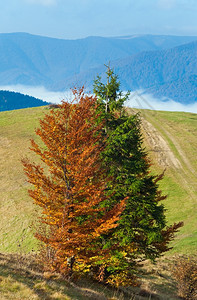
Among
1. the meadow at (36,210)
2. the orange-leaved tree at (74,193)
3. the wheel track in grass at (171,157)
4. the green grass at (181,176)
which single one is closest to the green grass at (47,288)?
the meadow at (36,210)

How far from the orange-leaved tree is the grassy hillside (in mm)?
2670

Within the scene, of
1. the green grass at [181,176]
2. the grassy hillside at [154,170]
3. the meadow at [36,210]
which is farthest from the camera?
the grassy hillside at [154,170]

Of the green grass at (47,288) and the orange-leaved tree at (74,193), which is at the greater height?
the orange-leaved tree at (74,193)

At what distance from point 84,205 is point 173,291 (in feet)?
40.7

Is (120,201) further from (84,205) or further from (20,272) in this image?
(20,272)

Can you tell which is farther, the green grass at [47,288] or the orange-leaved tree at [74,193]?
the orange-leaved tree at [74,193]

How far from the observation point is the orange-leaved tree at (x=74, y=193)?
730 inches

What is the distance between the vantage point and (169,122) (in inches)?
3553

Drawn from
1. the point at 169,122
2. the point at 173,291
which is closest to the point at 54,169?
the point at 173,291

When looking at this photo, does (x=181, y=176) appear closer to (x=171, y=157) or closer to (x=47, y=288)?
(x=171, y=157)

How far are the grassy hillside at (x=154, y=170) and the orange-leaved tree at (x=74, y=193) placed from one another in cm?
267

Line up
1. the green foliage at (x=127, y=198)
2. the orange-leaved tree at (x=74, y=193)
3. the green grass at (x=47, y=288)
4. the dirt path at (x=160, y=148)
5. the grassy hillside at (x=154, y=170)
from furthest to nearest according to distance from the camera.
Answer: the dirt path at (x=160, y=148), the grassy hillside at (x=154, y=170), the green foliage at (x=127, y=198), the orange-leaved tree at (x=74, y=193), the green grass at (x=47, y=288)

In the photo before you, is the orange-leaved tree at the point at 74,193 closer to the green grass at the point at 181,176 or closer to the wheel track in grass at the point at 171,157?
the green grass at the point at 181,176

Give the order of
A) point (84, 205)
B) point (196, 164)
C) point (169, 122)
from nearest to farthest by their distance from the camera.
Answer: point (84, 205) → point (196, 164) → point (169, 122)
